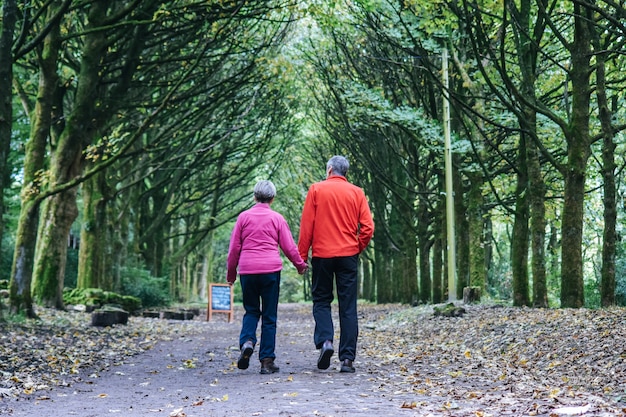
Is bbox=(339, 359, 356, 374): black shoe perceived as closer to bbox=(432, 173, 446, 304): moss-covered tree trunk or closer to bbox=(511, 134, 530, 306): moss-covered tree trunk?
bbox=(511, 134, 530, 306): moss-covered tree trunk

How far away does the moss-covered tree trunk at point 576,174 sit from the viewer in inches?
453

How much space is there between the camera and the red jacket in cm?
716

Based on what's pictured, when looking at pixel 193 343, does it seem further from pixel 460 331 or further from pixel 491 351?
pixel 491 351

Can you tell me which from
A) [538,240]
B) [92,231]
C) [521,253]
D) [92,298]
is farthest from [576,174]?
[92,231]

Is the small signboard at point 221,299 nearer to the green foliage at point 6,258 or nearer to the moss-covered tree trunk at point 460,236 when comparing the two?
the moss-covered tree trunk at point 460,236

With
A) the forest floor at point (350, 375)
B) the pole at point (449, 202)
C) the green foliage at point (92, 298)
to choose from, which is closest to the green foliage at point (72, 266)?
the green foliage at point (92, 298)

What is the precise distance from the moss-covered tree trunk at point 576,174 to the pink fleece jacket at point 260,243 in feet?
20.0

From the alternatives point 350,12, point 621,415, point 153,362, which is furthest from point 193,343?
point 350,12

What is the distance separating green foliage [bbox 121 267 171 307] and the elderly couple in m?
17.4

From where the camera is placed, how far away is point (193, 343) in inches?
472

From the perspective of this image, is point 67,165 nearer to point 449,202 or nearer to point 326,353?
point 449,202

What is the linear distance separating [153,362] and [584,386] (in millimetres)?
5239

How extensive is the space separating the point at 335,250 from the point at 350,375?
1240 millimetres

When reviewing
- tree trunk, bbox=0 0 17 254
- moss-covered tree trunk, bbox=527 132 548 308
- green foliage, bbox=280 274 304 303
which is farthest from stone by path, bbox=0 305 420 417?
green foliage, bbox=280 274 304 303
